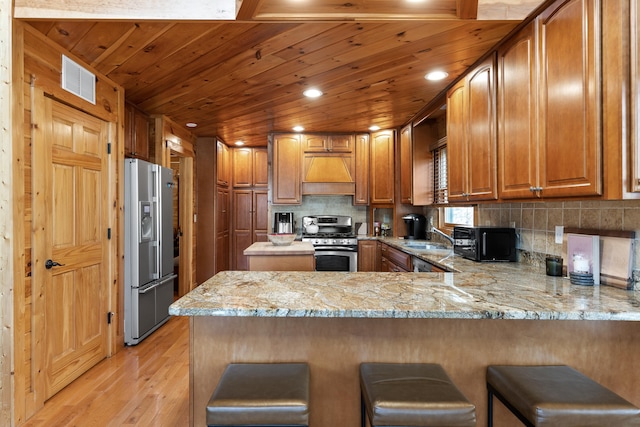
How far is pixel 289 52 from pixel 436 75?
1.27 meters

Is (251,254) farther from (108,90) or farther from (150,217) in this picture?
(108,90)

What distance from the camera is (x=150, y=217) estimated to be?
351 centimetres

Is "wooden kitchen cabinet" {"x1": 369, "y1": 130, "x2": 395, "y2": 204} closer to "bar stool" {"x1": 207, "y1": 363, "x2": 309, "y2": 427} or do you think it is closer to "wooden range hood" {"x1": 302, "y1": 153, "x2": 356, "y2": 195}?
"wooden range hood" {"x1": 302, "y1": 153, "x2": 356, "y2": 195}

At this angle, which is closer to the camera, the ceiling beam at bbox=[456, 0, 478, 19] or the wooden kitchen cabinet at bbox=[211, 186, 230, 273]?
the ceiling beam at bbox=[456, 0, 478, 19]

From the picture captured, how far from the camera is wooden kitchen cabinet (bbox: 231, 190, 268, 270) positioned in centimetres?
629

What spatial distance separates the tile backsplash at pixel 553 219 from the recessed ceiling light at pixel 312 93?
1.87 m

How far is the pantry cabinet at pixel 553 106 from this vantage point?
1553mm

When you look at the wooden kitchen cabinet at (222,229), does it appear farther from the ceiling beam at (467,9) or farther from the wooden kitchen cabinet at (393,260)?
the ceiling beam at (467,9)

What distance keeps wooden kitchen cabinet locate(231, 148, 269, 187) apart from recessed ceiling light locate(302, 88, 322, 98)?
2.99 meters

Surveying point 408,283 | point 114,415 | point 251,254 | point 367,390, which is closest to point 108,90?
Result: point 251,254

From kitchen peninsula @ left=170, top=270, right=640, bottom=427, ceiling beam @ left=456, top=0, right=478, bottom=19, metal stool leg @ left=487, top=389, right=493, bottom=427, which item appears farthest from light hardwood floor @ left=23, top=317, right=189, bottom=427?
ceiling beam @ left=456, top=0, right=478, bottom=19

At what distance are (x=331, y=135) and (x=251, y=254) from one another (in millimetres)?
2617

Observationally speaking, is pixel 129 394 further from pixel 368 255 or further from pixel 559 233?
pixel 368 255

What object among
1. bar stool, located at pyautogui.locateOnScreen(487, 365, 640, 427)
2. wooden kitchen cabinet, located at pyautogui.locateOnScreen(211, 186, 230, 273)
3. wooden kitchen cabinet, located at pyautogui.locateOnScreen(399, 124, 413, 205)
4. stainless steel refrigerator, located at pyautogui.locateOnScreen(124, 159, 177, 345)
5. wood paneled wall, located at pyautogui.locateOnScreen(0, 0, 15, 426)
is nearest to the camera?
bar stool, located at pyautogui.locateOnScreen(487, 365, 640, 427)
